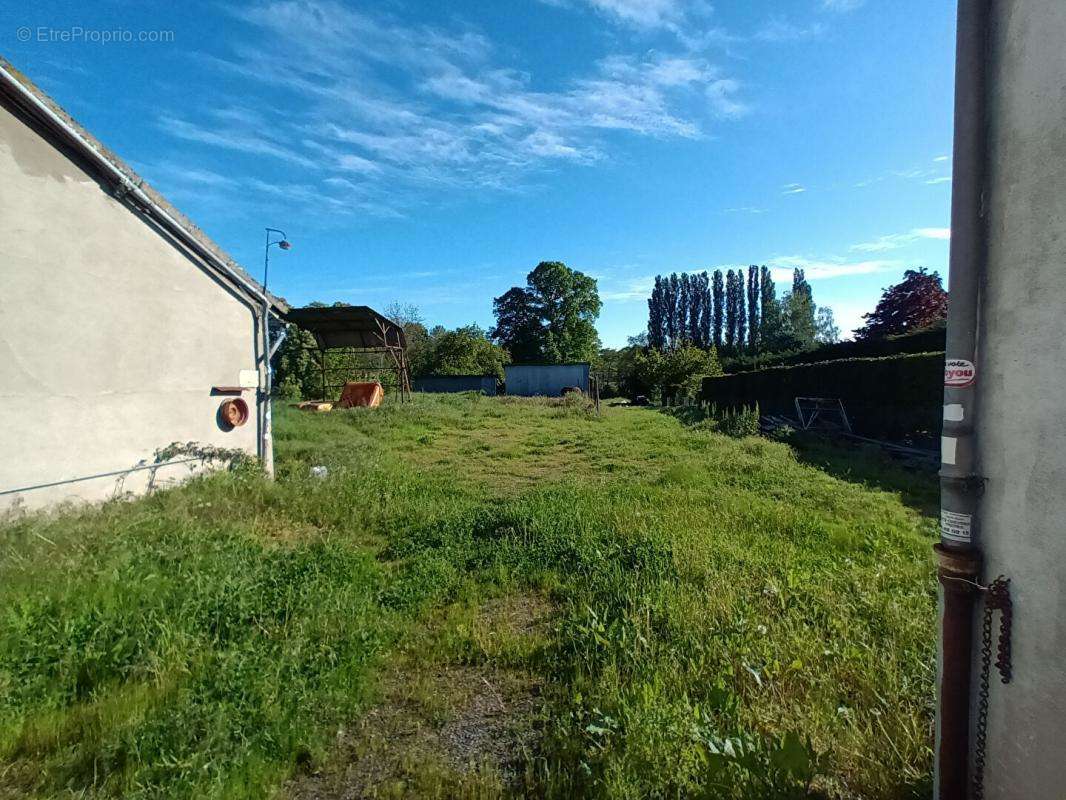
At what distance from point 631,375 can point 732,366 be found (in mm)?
13876

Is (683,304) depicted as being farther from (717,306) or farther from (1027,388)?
(1027,388)

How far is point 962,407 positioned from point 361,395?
20.1 metres

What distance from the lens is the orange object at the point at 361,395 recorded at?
19.7 metres

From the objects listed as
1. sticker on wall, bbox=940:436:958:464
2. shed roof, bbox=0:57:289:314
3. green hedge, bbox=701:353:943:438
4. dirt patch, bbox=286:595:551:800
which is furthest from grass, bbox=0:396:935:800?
green hedge, bbox=701:353:943:438

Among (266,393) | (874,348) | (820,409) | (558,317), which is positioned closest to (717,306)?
(558,317)

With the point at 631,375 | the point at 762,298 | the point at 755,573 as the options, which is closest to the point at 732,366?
the point at 631,375

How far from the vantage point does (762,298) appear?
6588 centimetres

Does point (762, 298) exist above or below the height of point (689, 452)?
above

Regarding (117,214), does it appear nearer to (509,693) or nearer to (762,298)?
(509,693)

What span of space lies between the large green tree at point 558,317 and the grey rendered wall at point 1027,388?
45202 mm

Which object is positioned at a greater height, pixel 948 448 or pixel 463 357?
pixel 463 357

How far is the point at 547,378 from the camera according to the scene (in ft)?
110

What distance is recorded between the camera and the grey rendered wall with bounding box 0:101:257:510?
505cm

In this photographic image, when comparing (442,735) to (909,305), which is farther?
(909,305)
